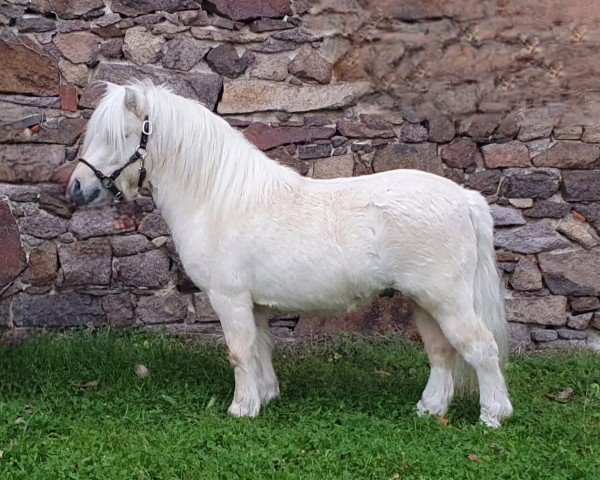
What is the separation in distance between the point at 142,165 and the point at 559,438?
277cm

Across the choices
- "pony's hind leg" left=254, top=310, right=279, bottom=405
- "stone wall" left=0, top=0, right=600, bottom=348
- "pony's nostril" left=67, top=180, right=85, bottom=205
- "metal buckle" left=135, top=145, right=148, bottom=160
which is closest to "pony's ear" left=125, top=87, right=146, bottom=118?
"metal buckle" left=135, top=145, right=148, bottom=160

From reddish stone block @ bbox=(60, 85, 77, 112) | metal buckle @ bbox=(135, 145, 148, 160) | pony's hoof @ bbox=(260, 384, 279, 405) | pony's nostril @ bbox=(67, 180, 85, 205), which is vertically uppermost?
metal buckle @ bbox=(135, 145, 148, 160)

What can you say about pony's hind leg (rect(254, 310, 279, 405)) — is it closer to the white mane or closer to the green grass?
the green grass

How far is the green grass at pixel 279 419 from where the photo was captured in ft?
12.0

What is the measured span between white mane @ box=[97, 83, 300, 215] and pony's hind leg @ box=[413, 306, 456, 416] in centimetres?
113

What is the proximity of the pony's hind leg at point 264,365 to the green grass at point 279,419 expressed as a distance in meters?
0.09

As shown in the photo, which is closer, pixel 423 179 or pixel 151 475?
pixel 151 475

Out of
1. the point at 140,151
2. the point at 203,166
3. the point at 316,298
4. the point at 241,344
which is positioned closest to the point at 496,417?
the point at 316,298

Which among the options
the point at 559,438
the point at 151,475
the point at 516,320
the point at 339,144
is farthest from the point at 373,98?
the point at 151,475

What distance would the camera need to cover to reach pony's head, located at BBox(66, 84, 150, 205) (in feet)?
13.9

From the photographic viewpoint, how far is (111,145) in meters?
4.27

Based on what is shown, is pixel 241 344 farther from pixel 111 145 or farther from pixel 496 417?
pixel 496 417

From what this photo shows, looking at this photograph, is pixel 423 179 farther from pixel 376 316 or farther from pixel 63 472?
pixel 63 472

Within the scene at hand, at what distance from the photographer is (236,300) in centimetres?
427
